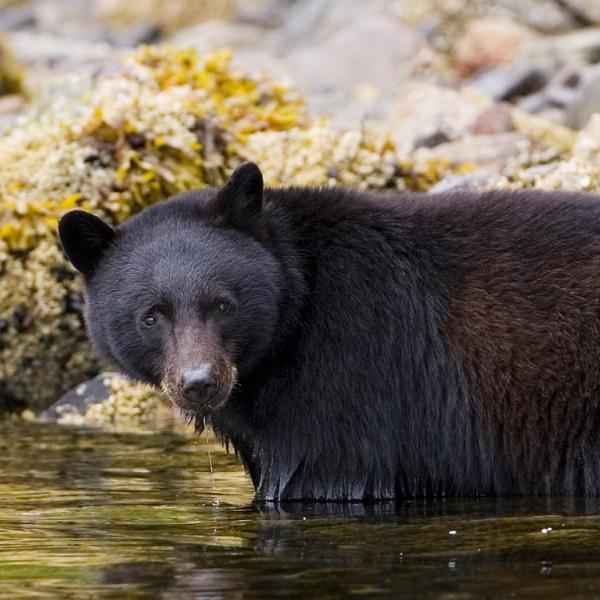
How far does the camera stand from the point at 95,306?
5973 millimetres

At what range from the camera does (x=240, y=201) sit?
230 inches

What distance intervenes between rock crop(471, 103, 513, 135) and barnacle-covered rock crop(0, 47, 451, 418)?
2152 millimetres

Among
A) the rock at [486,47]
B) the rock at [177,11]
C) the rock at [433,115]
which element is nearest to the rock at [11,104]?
the rock at [433,115]

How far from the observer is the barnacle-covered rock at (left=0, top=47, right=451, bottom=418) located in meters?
9.24

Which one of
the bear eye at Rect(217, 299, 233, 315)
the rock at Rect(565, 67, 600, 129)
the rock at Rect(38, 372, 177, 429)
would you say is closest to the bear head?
the bear eye at Rect(217, 299, 233, 315)

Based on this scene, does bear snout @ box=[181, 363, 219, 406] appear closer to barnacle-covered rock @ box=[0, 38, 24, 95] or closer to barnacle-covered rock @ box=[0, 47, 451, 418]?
barnacle-covered rock @ box=[0, 47, 451, 418]

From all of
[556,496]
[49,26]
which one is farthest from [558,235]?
[49,26]

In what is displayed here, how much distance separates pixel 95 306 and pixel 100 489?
0.86m

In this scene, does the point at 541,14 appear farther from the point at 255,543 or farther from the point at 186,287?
A: the point at 255,543

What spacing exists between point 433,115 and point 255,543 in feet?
30.2

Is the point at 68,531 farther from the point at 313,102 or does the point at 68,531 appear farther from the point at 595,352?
the point at 313,102

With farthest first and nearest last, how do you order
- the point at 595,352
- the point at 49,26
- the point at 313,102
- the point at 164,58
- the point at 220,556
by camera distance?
1. the point at 49,26
2. the point at 313,102
3. the point at 164,58
4. the point at 595,352
5. the point at 220,556

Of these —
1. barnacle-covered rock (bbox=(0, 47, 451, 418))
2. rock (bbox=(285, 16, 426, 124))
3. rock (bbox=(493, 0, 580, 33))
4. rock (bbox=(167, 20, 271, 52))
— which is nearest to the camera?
barnacle-covered rock (bbox=(0, 47, 451, 418))

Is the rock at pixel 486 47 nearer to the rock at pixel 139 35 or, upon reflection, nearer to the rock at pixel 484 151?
the rock at pixel 139 35
